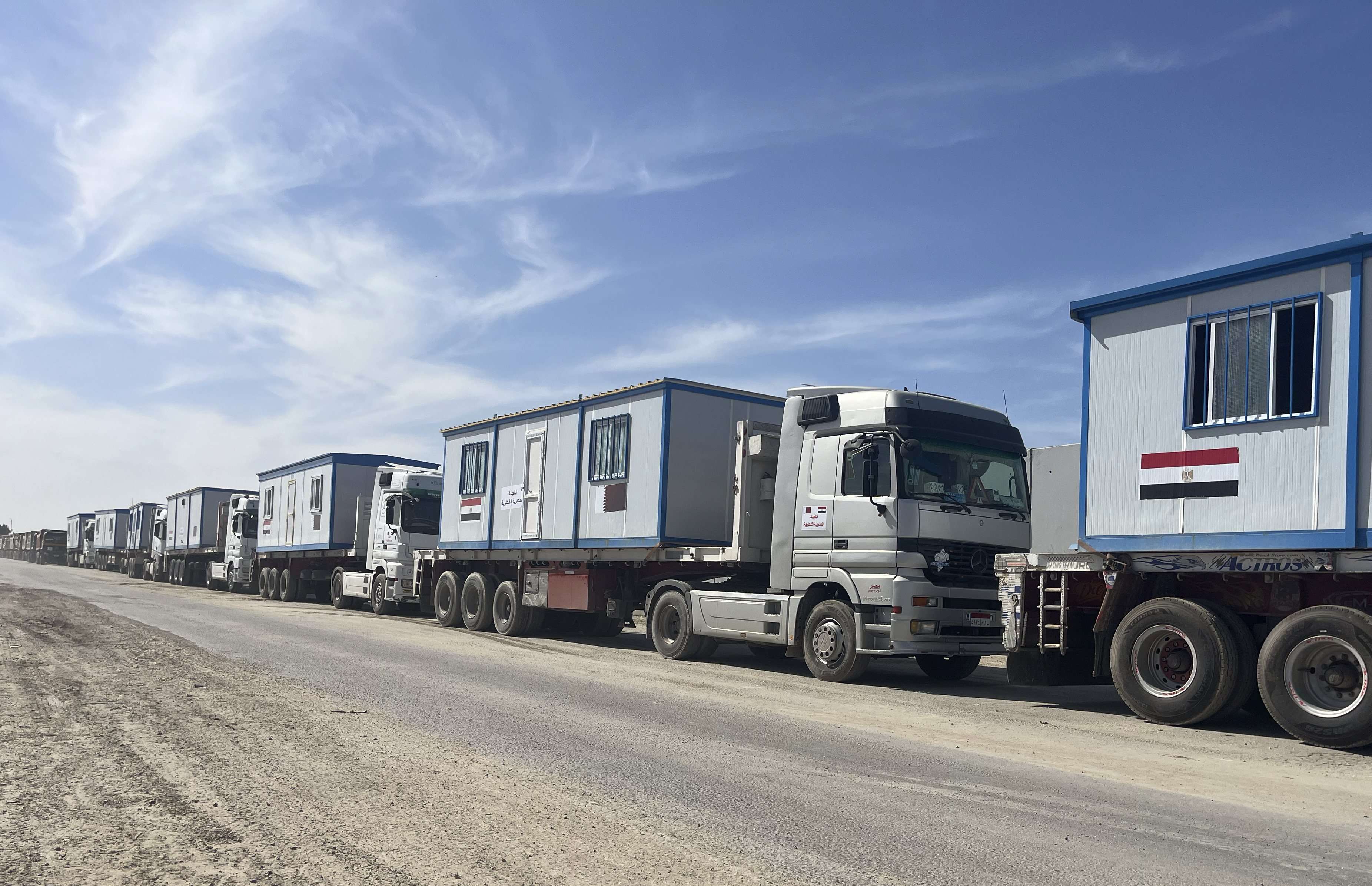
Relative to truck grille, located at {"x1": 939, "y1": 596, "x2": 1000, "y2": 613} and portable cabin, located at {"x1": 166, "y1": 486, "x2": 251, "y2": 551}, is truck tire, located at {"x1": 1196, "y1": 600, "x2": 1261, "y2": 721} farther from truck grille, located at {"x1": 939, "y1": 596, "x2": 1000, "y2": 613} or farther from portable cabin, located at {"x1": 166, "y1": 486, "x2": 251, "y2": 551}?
portable cabin, located at {"x1": 166, "y1": 486, "x2": 251, "y2": 551}

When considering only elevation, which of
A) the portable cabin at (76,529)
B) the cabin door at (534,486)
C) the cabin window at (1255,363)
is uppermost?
the cabin window at (1255,363)

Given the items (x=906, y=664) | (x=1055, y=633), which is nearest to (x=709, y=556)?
(x=906, y=664)

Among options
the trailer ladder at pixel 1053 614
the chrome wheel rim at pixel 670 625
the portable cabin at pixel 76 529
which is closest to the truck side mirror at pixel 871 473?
the trailer ladder at pixel 1053 614

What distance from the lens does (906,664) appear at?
15938mm

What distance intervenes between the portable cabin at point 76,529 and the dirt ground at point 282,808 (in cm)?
7775

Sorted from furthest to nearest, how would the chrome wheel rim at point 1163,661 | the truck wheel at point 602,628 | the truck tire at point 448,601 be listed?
the truck tire at point 448,601
the truck wheel at point 602,628
the chrome wheel rim at point 1163,661

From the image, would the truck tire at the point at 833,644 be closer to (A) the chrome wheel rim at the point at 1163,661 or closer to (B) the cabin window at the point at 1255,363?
(A) the chrome wheel rim at the point at 1163,661

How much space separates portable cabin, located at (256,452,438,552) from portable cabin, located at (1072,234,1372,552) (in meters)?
20.4

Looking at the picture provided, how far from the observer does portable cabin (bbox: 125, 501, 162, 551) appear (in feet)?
188

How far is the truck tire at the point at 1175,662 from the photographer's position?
30.3 feet

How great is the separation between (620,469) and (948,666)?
5.82 metres

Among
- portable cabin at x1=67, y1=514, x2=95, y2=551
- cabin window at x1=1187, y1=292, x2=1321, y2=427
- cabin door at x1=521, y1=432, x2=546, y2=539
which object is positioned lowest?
portable cabin at x1=67, y1=514, x2=95, y2=551

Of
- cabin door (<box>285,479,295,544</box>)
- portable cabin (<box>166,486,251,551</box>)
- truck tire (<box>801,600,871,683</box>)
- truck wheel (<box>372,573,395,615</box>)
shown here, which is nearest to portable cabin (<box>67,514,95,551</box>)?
portable cabin (<box>166,486,251,551</box>)

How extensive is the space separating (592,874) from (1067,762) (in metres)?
4.45
